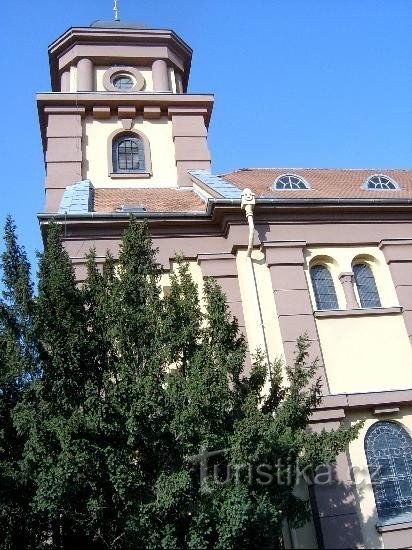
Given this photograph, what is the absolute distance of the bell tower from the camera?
52.5ft

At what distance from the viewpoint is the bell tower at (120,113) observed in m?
16.0

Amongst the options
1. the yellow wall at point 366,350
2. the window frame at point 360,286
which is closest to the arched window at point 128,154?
the yellow wall at point 366,350

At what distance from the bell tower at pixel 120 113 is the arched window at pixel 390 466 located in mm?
7766

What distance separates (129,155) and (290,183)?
450 centimetres

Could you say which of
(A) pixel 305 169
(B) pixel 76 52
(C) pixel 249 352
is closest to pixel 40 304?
(C) pixel 249 352

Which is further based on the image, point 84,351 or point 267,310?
point 267,310

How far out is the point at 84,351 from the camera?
7.95 m

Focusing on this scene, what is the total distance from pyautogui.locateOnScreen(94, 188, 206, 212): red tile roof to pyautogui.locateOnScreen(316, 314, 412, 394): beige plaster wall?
407 cm

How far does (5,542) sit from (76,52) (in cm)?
1492

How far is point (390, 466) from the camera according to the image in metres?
10.9

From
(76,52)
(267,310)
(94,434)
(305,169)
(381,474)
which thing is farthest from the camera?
(76,52)

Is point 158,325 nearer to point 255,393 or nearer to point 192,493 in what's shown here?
point 255,393

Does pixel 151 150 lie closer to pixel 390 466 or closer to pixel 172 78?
pixel 172 78

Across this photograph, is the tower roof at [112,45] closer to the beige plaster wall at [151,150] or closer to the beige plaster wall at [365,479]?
the beige plaster wall at [151,150]
